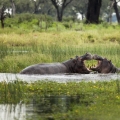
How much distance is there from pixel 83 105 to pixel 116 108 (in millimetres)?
554

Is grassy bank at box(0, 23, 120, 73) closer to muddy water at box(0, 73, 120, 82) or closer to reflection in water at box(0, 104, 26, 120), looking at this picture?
muddy water at box(0, 73, 120, 82)

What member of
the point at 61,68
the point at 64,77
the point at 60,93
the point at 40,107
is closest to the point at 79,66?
the point at 61,68

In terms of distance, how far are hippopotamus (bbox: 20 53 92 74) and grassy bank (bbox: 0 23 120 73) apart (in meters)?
1.07

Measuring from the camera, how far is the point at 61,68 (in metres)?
14.4

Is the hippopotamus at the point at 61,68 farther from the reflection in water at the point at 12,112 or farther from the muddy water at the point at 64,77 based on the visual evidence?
the reflection in water at the point at 12,112

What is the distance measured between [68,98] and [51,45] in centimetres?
1007

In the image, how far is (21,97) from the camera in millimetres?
9477

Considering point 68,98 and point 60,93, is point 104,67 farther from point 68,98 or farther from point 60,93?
point 68,98

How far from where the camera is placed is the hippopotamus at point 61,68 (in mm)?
13742

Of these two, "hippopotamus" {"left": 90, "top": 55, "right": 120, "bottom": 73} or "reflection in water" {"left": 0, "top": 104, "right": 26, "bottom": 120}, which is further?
"hippopotamus" {"left": 90, "top": 55, "right": 120, "bottom": 73}

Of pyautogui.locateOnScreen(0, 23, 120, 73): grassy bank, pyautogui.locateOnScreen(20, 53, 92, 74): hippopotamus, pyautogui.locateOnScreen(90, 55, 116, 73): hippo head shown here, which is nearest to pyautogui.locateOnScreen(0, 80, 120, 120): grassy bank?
pyautogui.locateOnScreen(20, 53, 92, 74): hippopotamus

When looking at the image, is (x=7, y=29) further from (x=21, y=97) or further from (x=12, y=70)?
(x=21, y=97)

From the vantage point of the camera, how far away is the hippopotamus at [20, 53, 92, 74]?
45.1ft

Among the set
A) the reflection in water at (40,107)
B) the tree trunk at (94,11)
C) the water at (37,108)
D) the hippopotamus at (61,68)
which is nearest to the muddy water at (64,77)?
the hippopotamus at (61,68)
